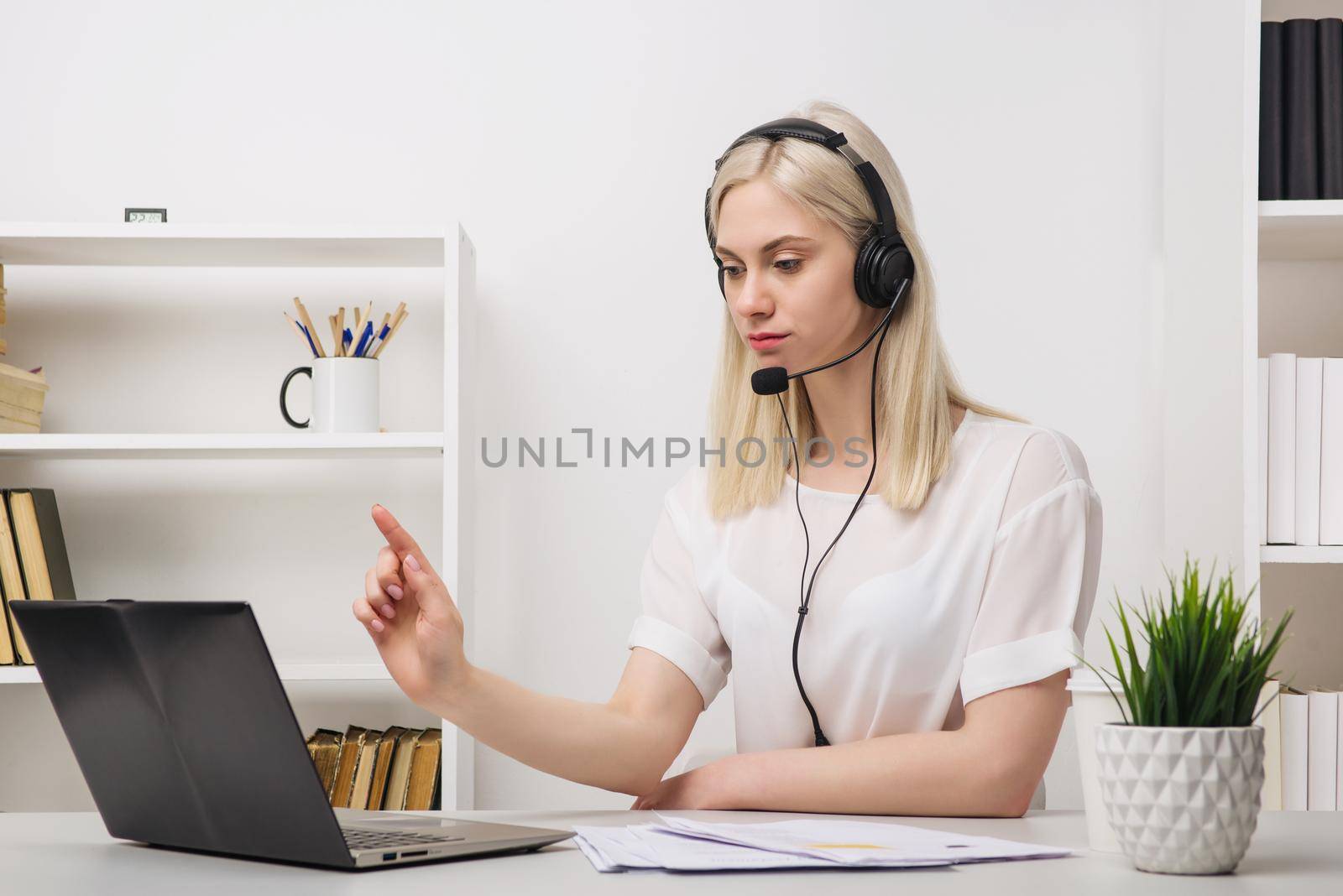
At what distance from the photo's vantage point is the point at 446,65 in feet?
7.57

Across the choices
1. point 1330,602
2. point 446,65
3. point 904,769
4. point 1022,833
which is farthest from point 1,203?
point 1330,602

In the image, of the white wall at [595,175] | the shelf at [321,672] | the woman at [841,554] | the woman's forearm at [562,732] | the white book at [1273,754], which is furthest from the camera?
the white wall at [595,175]

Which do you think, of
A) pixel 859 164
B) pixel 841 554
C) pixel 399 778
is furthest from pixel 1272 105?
pixel 399 778

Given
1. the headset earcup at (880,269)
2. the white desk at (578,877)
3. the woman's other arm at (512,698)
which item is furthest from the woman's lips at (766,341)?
the white desk at (578,877)

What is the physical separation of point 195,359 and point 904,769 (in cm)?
170

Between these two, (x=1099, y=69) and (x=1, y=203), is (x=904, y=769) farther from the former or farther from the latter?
(x=1, y=203)

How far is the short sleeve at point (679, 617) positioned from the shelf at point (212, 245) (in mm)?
816

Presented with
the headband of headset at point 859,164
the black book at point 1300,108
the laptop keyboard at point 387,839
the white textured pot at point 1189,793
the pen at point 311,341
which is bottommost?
the laptop keyboard at point 387,839

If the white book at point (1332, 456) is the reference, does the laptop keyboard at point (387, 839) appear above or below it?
below

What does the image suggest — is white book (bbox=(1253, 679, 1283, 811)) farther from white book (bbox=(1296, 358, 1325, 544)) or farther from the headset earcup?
the headset earcup

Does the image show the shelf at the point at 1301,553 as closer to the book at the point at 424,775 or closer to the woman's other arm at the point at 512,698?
the woman's other arm at the point at 512,698

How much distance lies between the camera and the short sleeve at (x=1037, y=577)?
119 centimetres

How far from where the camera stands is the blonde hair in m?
1.35

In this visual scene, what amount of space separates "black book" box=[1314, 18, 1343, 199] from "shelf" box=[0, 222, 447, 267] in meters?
1.42
